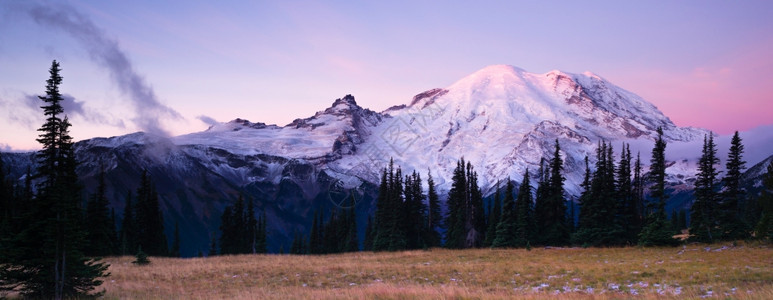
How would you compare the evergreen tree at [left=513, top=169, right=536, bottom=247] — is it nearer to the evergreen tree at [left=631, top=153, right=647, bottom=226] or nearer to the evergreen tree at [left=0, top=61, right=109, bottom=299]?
the evergreen tree at [left=631, top=153, right=647, bottom=226]

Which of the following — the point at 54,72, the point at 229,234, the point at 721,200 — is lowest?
the point at 229,234

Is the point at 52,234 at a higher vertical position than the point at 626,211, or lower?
higher

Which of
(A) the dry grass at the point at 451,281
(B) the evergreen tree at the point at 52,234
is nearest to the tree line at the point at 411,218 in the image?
(B) the evergreen tree at the point at 52,234

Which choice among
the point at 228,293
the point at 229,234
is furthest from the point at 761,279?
the point at 229,234

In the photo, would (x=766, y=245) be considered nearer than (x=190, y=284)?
No

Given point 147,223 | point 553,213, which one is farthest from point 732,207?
point 147,223

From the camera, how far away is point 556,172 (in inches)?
2667

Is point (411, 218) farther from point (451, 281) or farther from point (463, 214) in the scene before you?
point (451, 281)

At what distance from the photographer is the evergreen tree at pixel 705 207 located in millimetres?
52250

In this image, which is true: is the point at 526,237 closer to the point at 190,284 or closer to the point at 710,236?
the point at 710,236

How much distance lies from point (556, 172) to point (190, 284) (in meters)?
51.2

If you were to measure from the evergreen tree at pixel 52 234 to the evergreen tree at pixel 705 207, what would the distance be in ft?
174

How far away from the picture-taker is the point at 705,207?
5416 centimetres

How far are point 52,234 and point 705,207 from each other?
5673 cm
